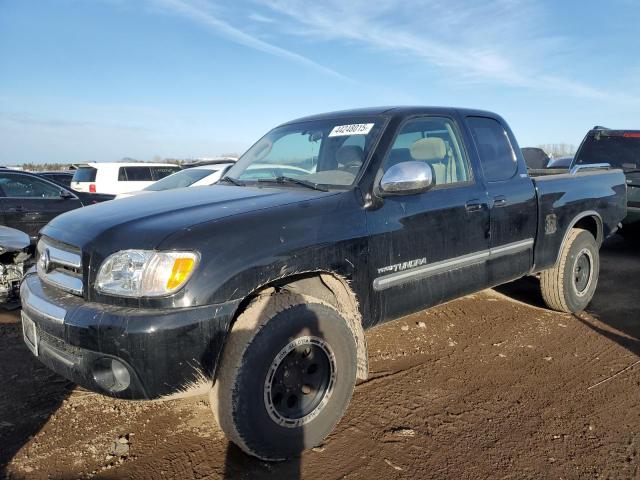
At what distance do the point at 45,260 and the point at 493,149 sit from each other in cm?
344

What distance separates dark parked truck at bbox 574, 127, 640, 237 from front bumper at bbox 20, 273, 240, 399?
717cm

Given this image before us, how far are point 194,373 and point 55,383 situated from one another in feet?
6.01

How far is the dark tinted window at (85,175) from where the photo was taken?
1294 centimetres

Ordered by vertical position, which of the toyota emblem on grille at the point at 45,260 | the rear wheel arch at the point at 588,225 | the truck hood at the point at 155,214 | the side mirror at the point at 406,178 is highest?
the side mirror at the point at 406,178

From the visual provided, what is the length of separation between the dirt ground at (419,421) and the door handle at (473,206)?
1.22m

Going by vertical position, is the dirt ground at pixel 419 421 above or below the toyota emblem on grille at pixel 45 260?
below

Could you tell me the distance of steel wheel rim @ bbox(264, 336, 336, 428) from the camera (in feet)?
8.23

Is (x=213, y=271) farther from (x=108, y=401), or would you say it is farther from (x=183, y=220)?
(x=108, y=401)

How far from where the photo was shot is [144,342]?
2193 millimetres

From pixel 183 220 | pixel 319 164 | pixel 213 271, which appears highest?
pixel 319 164

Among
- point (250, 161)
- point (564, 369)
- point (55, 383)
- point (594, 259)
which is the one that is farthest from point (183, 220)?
point (594, 259)

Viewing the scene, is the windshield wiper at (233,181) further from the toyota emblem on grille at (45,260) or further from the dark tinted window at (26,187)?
the dark tinted window at (26,187)

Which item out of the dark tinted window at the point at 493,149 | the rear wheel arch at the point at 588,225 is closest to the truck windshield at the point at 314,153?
the dark tinted window at the point at 493,149

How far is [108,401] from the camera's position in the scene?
3.28 metres
